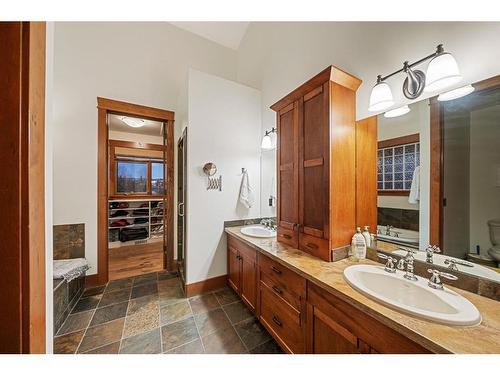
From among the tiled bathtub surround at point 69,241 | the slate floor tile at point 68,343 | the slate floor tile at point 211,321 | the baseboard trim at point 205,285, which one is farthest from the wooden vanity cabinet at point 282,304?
the tiled bathtub surround at point 69,241

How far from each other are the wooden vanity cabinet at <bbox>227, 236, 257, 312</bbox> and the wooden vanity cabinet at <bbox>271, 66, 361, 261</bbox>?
47 centimetres

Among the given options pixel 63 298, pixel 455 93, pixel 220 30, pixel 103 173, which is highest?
pixel 220 30

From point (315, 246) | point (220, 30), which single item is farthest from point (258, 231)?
point (220, 30)

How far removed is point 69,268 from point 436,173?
10.9 ft

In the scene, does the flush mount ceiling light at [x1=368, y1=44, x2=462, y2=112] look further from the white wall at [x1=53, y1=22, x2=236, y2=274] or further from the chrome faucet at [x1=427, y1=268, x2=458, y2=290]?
the white wall at [x1=53, y1=22, x2=236, y2=274]

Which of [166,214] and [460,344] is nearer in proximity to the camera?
[460,344]

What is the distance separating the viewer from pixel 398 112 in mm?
1281

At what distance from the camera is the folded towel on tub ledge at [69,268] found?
74.5 inches

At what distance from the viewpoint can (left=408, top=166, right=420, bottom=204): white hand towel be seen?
1.21 metres

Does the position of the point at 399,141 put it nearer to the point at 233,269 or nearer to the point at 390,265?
the point at 390,265

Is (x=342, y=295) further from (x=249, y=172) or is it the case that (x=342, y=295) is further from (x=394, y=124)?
(x=249, y=172)

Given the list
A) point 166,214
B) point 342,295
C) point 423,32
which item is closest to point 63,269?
point 166,214

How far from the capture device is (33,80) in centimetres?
50

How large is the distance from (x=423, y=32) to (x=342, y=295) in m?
1.57
